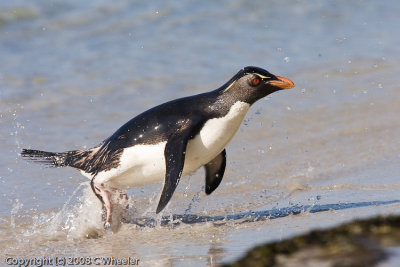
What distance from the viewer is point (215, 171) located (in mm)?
6328

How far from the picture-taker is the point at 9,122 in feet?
29.8

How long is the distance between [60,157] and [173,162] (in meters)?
1.36

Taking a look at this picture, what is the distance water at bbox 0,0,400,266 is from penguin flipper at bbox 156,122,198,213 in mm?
292

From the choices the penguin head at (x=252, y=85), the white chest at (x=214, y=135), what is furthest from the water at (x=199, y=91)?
the penguin head at (x=252, y=85)

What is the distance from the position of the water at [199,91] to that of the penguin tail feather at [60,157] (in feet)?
0.91

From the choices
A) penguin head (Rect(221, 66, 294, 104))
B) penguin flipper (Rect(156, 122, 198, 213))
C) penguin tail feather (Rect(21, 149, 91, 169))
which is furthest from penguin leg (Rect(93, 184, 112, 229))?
penguin head (Rect(221, 66, 294, 104))

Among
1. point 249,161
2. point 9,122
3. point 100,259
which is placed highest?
point 9,122

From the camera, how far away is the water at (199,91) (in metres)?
5.61

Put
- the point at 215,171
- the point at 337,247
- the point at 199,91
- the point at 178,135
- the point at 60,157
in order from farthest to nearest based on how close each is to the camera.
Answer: the point at 199,91, the point at 60,157, the point at 215,171, the point at 178,135, the point at 337,247

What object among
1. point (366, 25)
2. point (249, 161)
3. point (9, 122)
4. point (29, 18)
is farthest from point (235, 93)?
point (29, 18)

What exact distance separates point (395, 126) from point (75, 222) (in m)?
3.82

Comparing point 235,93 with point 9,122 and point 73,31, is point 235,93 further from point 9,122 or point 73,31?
point 73,31

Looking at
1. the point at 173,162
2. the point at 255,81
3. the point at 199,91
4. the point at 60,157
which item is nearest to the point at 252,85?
the point at 255,81

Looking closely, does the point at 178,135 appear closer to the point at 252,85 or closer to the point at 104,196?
the point at 252,85
